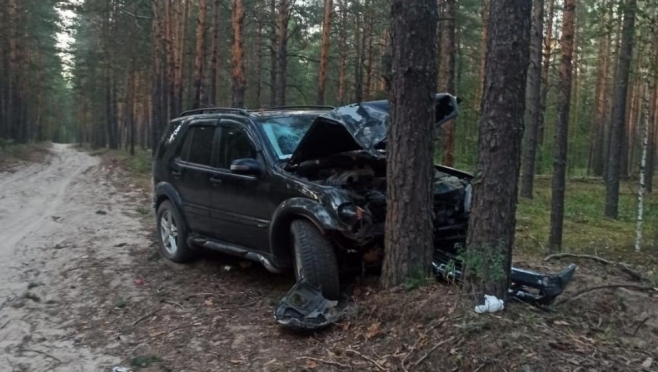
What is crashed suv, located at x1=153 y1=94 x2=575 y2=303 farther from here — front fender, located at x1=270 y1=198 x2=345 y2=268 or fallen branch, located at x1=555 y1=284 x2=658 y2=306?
fallen branch, located at x1=555 y1=284 x2=658 y2=306

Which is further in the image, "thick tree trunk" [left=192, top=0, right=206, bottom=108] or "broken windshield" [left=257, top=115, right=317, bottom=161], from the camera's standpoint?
"thick tree trunk" [left=192, top=0, right=206, bottom=108]

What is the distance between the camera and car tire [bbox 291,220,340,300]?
5.98 m

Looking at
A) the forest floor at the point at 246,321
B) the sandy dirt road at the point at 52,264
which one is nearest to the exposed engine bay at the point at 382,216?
the forest floor at the point at 246,321

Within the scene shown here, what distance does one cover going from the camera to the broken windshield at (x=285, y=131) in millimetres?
7156

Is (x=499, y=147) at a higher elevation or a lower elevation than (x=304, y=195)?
higher

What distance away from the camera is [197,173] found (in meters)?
8.03

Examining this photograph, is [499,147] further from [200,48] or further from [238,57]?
[200,48]

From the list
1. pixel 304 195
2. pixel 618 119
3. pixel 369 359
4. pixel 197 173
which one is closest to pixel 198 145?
pixel 197 173

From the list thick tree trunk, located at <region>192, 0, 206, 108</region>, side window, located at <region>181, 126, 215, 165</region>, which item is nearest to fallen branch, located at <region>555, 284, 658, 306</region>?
side window, located at <region>181, 126, 215, 165</region>

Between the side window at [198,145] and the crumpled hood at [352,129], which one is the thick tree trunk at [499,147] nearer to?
the crumpled hood at [352,129]

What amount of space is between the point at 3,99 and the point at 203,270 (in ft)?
117

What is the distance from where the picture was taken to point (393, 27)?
5.80 m

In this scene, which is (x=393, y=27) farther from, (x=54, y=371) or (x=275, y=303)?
(x=54, y=371)

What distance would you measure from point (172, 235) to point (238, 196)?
1.97 meters
